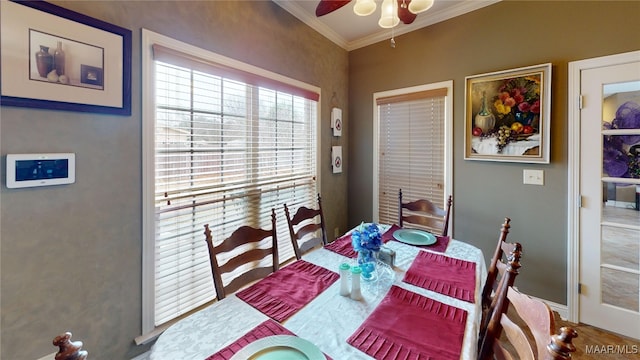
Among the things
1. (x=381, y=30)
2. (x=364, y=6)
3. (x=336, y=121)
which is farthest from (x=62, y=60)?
(x=381, y=30)

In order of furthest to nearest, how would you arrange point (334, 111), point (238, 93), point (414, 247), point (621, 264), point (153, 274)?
point (334, 111)
point (238, 93)
point (621, 264)
point (414, 247)
point (153, 274)

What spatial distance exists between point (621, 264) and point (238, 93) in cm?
332

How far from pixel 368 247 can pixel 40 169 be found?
1683 millimetres

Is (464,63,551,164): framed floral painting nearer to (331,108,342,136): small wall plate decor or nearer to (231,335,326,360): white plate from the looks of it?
(331,108,342,136): small wall plate decor

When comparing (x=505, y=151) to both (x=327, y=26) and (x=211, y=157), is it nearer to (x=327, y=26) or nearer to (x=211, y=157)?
(x=327, y=26)

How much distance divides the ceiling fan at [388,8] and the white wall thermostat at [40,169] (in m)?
1.77

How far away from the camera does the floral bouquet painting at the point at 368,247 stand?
1355 mm

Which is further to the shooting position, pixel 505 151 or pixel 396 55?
pixel 396 55

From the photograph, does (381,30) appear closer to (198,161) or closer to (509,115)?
(509,115)

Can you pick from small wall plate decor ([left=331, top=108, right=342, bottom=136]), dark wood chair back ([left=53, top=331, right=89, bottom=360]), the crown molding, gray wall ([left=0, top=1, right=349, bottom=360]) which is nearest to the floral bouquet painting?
dark wood chair back ([left=53, top=331, right=89, bottom=360])

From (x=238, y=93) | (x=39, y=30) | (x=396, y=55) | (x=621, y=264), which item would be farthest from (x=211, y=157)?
(x=621, y=264)

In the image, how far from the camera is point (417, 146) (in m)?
2.97

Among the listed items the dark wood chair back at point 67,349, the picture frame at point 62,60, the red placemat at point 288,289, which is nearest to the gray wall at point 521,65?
the red placemat at point 288,289

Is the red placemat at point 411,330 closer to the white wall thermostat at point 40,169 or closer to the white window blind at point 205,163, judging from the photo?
the white window blind at point 205,163
